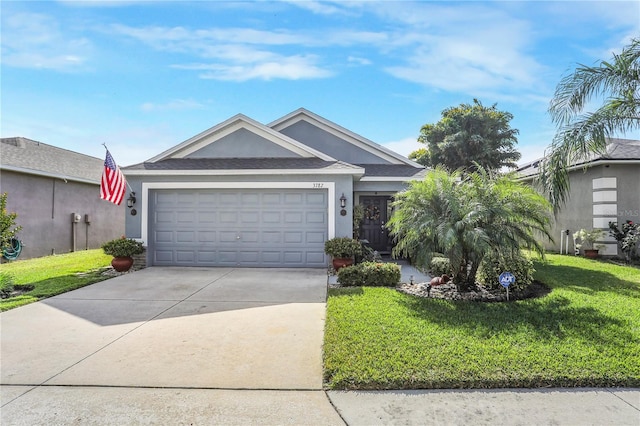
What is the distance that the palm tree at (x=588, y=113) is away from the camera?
27.5 feet

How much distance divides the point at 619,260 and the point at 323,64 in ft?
38.3

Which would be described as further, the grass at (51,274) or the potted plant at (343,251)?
the potted plant at (343,251)

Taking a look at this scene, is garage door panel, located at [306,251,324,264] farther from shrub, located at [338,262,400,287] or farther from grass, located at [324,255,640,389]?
grass, located at [324,255,640,389]

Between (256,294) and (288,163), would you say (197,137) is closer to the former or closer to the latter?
(288,163)

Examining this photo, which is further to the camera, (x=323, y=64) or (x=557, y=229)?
(x=557, y=229)

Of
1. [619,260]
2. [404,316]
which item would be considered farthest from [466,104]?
[404,316]

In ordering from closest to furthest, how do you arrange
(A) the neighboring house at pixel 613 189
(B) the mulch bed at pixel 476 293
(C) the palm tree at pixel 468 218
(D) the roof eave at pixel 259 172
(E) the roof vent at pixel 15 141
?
(C) the palm tree at pixel 468 218, (B) the mulch bed at pixel 476 293, (D) the roof eave at pixel 259 172, (A) the neighboring house at pixel 613 189, (E) the roof vent at pixel 15 141

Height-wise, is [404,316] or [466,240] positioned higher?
[466,240]

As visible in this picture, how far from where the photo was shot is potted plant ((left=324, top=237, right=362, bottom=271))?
32.3 feet

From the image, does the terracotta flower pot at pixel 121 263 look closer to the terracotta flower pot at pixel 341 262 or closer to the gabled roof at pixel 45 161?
the gabled roof at pixel 45 161

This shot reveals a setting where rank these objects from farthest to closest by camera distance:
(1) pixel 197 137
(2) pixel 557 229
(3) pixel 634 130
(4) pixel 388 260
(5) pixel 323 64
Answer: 1. (2) pixel 557 229
2. (4) pixel 388 260
3. (1) pixel 197 137
4. (5) pixel 323 64
5. (3) pixel 634 130

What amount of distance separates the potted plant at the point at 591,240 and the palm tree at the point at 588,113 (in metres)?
4.37

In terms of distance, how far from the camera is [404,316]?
18.6ft

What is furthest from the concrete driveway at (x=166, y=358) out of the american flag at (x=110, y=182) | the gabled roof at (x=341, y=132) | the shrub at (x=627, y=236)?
the shrub at (x=627, y=236)
